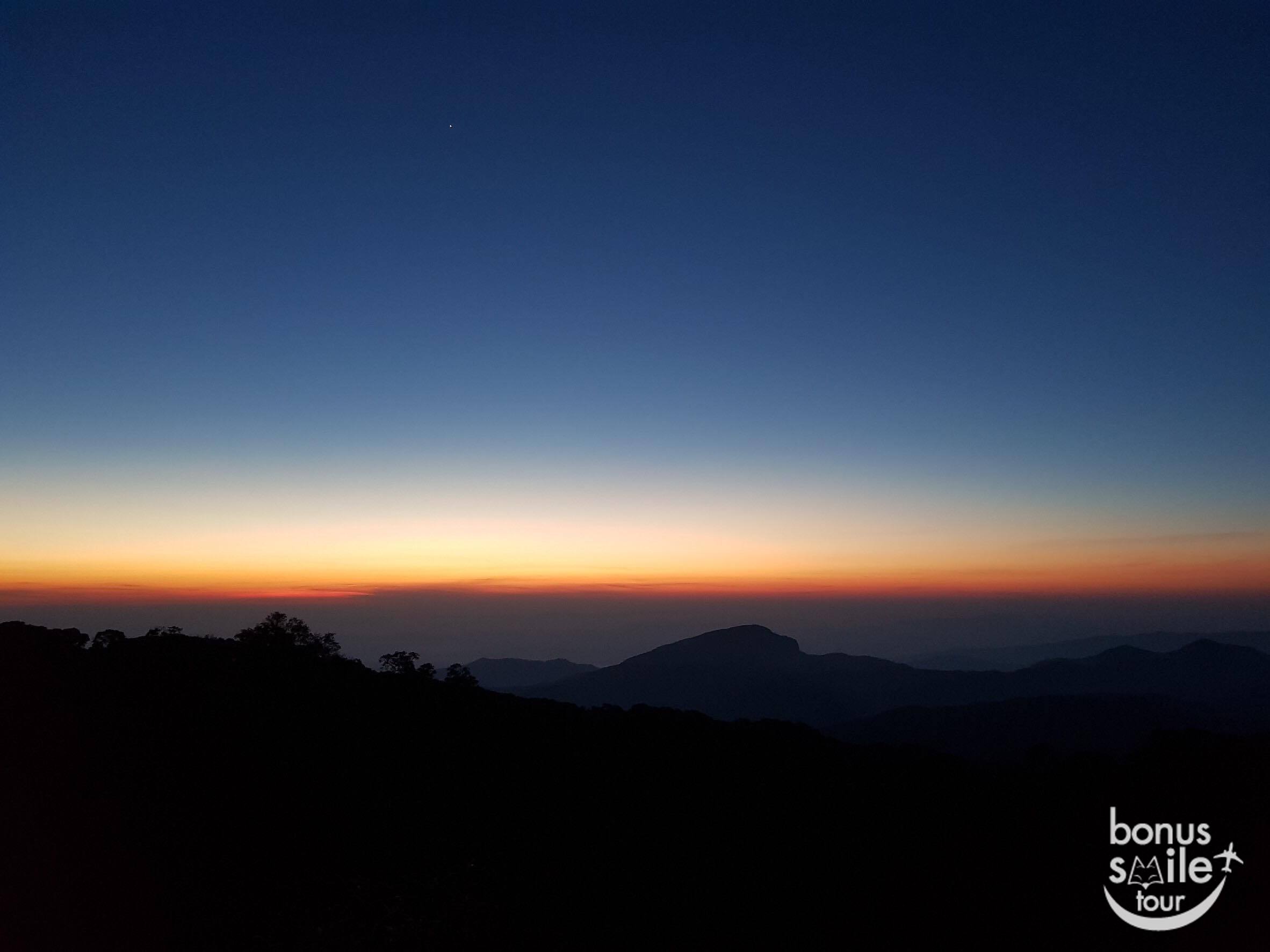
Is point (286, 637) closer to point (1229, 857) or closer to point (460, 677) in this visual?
point (460, 677)

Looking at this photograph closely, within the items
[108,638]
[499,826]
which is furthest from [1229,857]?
[108,638]

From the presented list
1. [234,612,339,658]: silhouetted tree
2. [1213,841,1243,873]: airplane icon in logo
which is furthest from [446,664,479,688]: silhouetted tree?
[1213,841,1243,873]: airplane icon in logo

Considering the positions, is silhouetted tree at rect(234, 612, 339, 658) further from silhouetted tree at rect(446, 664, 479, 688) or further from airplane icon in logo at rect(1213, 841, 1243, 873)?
airplane icon in logo at rect(1213, 841, 1243, 873)

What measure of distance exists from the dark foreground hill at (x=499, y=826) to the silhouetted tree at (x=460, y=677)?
37.2 metres

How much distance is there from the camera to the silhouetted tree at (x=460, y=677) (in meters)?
114

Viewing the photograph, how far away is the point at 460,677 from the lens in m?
120

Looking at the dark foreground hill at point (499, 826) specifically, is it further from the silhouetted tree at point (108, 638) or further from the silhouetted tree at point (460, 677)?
the silhouetted tree at point (460, 677)

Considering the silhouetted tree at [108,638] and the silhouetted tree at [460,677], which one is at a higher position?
the silhouetted tree at [108,638]

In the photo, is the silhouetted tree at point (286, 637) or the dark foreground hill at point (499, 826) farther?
the silhouetted tree at point (286, 637)

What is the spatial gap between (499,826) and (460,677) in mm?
76231

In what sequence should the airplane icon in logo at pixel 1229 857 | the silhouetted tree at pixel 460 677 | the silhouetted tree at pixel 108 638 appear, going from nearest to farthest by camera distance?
the airplane icon in logo at pixel 1229 857 < the silhouetted tree at pixel 108 638 < the silhouetted tree at pixel 460 677

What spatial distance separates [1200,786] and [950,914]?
40935 millimetres

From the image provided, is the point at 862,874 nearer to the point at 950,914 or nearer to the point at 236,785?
the point at 950,914

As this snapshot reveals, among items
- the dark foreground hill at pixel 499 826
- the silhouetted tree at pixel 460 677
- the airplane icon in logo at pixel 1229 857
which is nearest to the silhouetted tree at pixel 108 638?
the dark foreground hill at pixel 499 826
